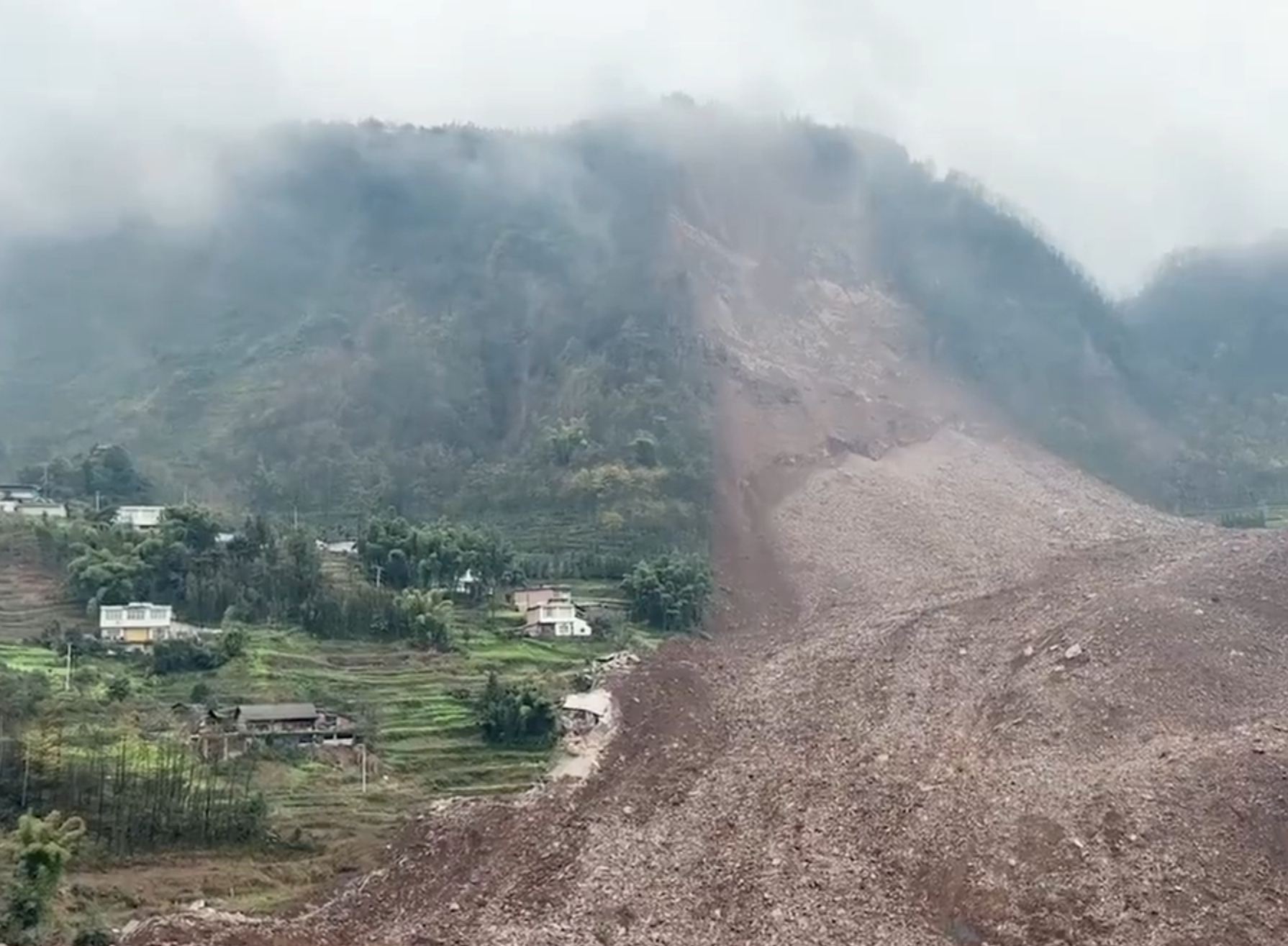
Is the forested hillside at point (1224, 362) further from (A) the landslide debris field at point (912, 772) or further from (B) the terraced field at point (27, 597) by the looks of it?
(B) the terraced field at point (27, 597)

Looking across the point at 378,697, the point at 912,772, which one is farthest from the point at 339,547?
the point at 912,772

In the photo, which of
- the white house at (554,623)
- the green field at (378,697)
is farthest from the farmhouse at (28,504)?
the white house at (554,623)

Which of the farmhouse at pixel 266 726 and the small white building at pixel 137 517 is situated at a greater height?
the small white building at pixel 137 517

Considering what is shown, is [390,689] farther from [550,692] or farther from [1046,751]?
[1046,751]

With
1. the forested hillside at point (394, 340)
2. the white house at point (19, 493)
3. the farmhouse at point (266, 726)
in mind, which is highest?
the forested hillside at point (394, 340)

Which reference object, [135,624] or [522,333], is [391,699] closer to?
[135,624]

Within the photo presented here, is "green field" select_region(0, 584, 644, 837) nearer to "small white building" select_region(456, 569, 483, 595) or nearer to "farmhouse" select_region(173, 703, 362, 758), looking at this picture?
"farmhouse" select_region(173, 703, 362, 758)

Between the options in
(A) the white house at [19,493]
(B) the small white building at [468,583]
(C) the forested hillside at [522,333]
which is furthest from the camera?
(C) the forested hillside at [522,333]
